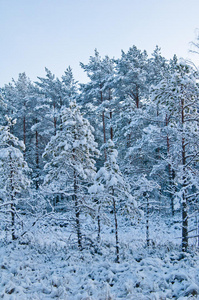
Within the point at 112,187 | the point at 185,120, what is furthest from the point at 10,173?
the point at 185,120

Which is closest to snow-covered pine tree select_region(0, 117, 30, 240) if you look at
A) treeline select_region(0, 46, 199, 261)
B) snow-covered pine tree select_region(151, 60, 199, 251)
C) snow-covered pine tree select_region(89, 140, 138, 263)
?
treeline select_region(0, 46, 199, 261)

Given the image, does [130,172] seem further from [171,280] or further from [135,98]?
[171,280]

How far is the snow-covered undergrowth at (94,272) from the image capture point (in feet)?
19.9

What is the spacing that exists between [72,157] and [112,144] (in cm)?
281

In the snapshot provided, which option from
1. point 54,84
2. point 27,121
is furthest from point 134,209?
point 27,121

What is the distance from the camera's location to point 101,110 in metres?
20.5

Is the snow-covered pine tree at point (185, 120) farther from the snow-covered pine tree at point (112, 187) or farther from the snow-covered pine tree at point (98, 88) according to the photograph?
the snow-covered pine tree at point (98, 88)

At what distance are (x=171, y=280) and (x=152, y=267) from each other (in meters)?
0.94

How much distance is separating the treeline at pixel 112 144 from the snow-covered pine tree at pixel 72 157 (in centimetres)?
5

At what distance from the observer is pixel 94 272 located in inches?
301

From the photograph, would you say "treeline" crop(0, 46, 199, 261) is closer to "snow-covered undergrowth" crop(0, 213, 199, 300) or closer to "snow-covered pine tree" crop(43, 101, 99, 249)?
"snow-covered pine tree" crop(43, 101, 99, 249)

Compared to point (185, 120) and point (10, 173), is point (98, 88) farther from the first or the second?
point (185, 120)

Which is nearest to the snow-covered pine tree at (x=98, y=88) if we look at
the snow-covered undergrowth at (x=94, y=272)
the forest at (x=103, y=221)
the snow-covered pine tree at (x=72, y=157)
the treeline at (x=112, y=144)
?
the treeline at (x=112, y=144)

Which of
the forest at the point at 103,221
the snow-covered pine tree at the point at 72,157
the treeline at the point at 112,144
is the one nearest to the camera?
the forest at the point at 103,221
